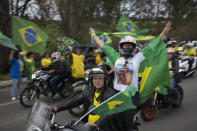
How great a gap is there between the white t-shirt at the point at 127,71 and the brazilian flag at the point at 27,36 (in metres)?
1.80

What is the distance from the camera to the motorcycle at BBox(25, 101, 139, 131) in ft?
7.26

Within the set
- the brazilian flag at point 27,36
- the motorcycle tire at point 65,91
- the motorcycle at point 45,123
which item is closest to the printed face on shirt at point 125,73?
the motorcycle at point 45,123

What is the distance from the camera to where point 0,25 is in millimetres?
12023

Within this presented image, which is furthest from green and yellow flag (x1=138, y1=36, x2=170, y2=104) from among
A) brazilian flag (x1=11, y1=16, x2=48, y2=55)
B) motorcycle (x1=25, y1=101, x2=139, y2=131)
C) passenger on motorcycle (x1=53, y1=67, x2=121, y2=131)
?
brazilian flag (x1=11, y1=16, x2=48, y2=55)

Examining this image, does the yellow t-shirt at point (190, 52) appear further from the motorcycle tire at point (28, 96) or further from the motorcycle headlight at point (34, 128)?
the motorcycle headlight at point (34, 128)

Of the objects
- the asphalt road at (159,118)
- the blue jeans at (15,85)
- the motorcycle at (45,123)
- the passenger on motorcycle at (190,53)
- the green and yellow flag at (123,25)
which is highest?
the green and yellow flag at (123,25)

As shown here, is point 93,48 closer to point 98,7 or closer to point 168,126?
point 98,7

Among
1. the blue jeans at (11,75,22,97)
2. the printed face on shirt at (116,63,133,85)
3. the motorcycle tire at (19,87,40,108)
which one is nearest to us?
the printed face on shirt at (116,63,133,85)

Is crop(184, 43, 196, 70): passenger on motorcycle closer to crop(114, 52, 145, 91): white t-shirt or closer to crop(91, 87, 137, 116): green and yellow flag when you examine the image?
crop(114, 52, 145, 91): white t-shirt

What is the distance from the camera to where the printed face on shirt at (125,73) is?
379 cm

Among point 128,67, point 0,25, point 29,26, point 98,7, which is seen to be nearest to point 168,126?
point 128,67

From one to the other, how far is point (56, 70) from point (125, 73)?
3813mm

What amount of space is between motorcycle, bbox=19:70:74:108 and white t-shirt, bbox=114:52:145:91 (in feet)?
10.9

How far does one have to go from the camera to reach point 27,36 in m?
4.91
